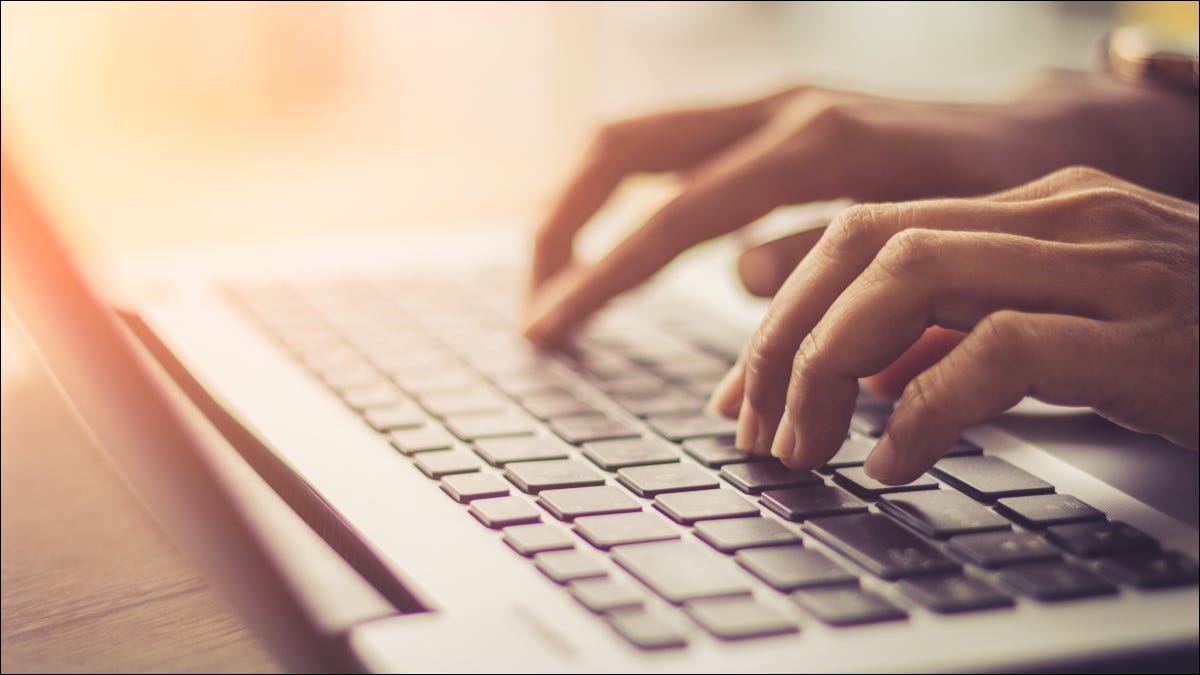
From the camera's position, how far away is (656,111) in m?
0.91

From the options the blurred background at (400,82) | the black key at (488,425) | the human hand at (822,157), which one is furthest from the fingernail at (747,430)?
the blurred background at (400,82)

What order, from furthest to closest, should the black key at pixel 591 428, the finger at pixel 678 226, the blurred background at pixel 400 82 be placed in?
the blurred background at pixel 400 82, the finger at pixel 678 226, the black key at pixel 591 428

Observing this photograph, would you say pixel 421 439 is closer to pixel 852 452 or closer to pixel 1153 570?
pixel 852 452

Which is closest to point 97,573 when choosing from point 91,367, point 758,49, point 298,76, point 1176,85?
point 91,367

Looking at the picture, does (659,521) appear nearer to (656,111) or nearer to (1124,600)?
(1124,600)

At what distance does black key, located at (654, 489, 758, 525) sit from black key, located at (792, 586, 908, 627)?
2.9 inches

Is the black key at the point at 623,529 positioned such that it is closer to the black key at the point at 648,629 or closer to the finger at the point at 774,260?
the black key at the point at 648,629

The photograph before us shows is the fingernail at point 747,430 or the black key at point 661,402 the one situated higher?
the fingernail at point 747,430

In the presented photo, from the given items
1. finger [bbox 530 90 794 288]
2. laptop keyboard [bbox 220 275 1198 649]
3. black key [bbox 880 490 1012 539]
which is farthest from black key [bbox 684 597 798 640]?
finger [bbox 530 90 794 288]

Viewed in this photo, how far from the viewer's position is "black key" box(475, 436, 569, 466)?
1.69 feet

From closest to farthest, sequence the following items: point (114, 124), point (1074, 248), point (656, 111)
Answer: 1. point (1074, 248)
2. point (656, 111)
3. point (114, 124)

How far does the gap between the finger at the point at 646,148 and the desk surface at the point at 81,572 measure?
385 mm

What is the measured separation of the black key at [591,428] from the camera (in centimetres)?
55

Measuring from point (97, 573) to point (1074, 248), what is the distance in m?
0.42
